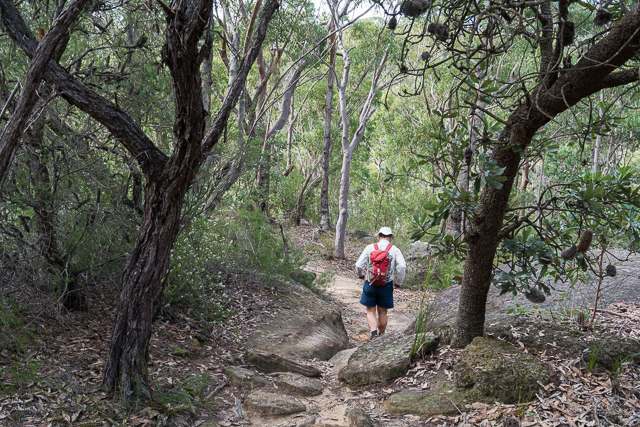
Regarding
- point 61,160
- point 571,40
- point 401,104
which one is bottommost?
point 61,160

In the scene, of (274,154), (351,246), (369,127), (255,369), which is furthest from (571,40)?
(369,127)

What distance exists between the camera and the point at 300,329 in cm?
666

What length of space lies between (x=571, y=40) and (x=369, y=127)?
16.8m

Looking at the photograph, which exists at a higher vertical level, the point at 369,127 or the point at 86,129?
the point at 369,127

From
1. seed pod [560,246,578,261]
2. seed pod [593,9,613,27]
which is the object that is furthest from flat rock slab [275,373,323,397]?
seed pod [593,9,613,27]

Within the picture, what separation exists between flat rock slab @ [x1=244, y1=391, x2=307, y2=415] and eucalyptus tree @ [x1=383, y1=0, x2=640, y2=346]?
159 centimetres

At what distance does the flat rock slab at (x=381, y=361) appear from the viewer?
4594mm

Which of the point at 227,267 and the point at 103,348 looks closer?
the point at 103,348

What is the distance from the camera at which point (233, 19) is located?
11.5 metres

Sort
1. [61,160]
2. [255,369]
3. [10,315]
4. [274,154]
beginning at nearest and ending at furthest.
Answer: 1. [10,315]
2. [61,160]
3. [255,369]
4. [274,154]

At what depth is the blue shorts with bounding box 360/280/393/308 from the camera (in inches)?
278

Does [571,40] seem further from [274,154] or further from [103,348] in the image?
[274,154]

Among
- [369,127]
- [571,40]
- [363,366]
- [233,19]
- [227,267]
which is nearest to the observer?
[571,40]

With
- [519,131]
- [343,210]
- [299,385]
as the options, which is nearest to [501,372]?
[519,131]
